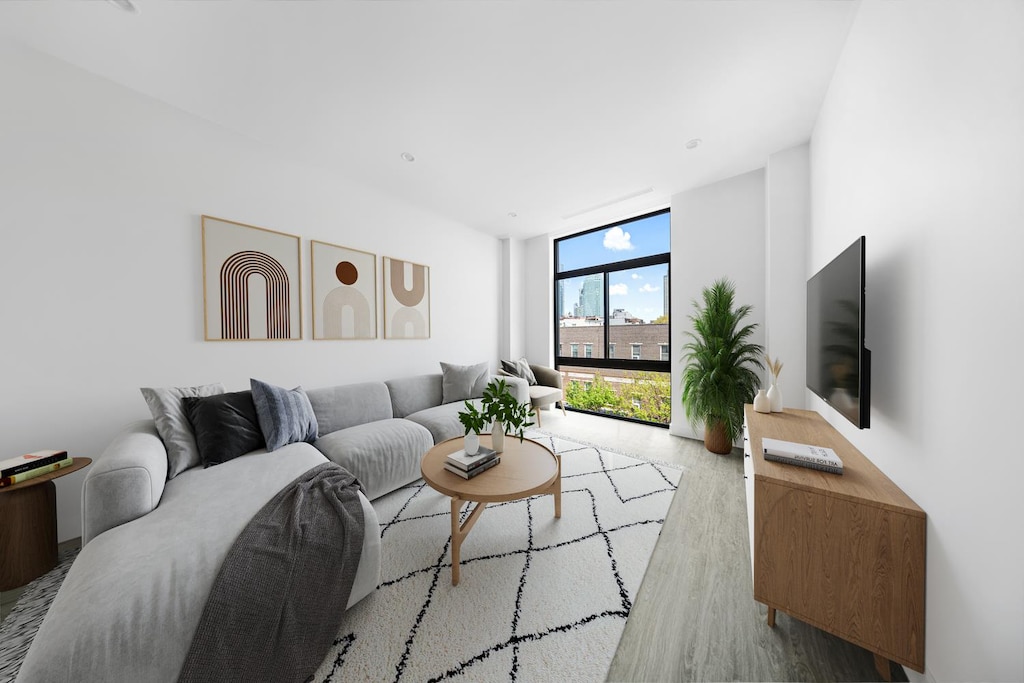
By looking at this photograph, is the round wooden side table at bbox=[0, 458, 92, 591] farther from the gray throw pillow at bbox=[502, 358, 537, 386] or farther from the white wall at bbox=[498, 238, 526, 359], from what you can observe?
the white wall at bbox=[498, 238, 526, 359]

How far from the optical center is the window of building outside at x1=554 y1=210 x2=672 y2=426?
12.7 feet

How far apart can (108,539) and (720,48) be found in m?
3.48

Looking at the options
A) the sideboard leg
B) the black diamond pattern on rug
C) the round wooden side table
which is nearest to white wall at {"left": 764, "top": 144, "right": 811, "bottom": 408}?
the black diamond pattern on rug

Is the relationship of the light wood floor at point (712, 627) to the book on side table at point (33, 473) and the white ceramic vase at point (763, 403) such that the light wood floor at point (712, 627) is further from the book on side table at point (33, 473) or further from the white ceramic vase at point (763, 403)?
the book on side table at point (33, 473)

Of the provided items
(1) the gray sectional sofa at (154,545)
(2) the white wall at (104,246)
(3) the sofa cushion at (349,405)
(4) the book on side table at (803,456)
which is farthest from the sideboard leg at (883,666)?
(2) the white wall at (104,246)

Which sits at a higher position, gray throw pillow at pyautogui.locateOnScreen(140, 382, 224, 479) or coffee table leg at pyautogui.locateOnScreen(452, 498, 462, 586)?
gray throw pillow at pyautogui.locateOnScreen(140, 382, 224, 479)

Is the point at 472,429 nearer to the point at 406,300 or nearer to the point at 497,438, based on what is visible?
the point at 497,438

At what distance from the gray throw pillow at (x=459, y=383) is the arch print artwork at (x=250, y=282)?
4.76 feet

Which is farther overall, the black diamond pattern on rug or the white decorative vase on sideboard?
the white decorative vase on sideboard

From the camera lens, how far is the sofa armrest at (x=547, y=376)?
4360mm

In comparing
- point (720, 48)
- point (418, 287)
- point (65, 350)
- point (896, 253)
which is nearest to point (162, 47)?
point (65, 350)

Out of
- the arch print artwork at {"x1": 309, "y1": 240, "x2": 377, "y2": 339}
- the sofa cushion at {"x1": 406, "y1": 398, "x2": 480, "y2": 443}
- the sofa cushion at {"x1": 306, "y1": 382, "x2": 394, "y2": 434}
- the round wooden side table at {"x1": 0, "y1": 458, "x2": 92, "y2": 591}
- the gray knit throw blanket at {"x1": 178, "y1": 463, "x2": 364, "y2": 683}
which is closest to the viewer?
the gray knit throw blanket at {"x1": 178, "y1": 463, "x2": 364, "y2": 683}

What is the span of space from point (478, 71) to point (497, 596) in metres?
2.77

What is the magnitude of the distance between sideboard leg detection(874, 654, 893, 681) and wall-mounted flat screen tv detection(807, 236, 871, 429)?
0.76 meters
